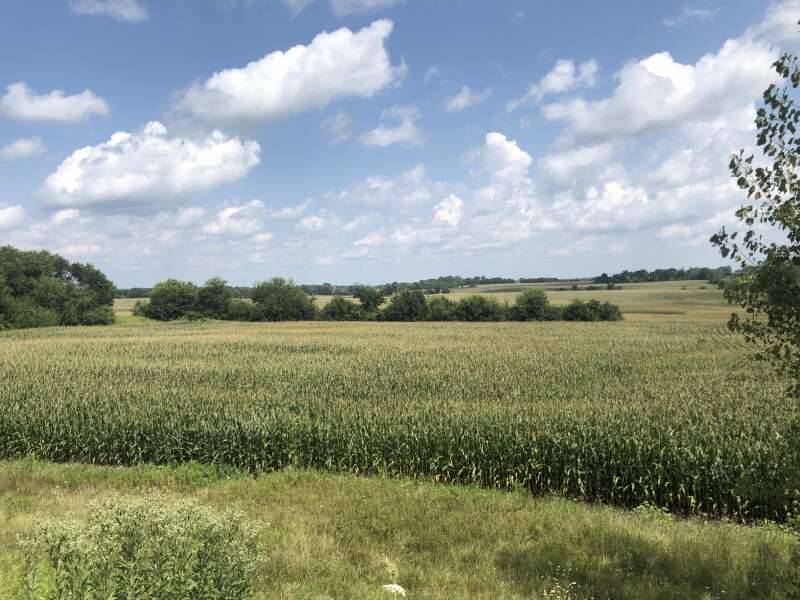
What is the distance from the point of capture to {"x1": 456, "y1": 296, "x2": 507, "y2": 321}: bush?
97188 millimetres

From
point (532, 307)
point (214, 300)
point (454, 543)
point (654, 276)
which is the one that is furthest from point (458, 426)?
point (654, 276)

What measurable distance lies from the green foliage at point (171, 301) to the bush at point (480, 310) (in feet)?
184

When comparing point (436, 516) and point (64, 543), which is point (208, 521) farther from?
point (436, 516)

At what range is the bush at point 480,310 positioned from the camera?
319 feet

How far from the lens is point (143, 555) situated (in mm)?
4375

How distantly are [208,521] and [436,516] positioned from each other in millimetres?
4966

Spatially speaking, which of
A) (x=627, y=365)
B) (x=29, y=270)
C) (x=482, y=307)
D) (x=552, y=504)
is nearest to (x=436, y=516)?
(x=552, y=504)

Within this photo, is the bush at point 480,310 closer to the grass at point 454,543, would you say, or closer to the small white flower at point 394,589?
the grass at point 454,543

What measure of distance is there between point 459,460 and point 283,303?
321 ft

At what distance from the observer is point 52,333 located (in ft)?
193

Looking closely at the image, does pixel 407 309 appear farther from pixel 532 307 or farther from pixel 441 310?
pixel 532 307

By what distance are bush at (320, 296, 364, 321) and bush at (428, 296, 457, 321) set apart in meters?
14.0

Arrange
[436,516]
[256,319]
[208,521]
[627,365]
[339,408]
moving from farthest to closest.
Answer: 1. [256,319]
2. [627,365]
3. [339,408]
4. [436,516]
5. [208,521]

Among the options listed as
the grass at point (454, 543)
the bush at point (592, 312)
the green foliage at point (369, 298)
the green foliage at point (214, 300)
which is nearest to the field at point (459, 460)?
the grass at point (454, 543)
